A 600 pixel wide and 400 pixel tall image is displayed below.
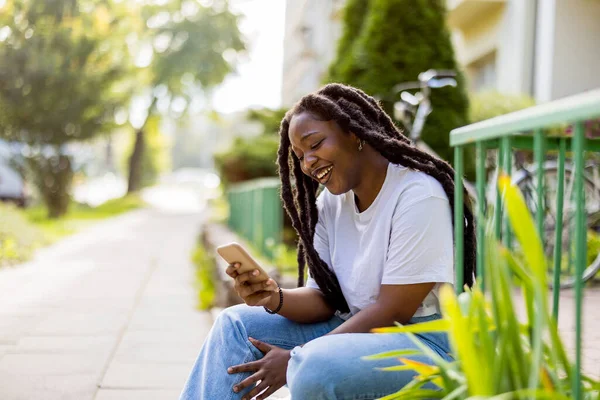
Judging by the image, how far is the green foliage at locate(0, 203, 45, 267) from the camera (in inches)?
291

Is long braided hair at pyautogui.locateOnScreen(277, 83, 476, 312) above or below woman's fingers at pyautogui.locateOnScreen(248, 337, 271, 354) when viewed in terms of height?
above

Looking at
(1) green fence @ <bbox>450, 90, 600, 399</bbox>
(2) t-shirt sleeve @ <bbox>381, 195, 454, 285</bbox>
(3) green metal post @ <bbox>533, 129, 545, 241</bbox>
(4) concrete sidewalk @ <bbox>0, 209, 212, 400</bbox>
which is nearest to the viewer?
(1) green fence @ <bbox>450, 90, 600, 399</bbox>

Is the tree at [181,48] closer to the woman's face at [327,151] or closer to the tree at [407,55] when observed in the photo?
the tree at [407,55]

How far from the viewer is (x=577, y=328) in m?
1.44

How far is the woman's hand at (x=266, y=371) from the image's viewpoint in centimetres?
221

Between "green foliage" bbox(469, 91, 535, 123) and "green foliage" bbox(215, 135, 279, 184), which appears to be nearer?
"green foliage" bbox(469, 91, 535, 123)

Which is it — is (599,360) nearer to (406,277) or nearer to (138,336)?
(406,277)

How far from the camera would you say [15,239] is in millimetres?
8047

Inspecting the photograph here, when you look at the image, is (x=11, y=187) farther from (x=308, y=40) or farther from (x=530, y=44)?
(x=308, y=40)

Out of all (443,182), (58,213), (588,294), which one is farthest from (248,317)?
(58,213)

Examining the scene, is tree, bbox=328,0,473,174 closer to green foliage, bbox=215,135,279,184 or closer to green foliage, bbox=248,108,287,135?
green foliage, bbox=248,108,287,135

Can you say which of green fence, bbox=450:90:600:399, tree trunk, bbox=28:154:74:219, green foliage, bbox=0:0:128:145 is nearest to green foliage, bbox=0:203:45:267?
green foliage, bbox=0:0:128:145

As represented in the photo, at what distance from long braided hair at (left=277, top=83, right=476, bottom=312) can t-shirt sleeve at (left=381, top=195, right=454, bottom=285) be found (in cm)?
11

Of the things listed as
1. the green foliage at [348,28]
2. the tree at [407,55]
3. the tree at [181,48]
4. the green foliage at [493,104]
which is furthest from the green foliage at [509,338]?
the tree at [181,48]
